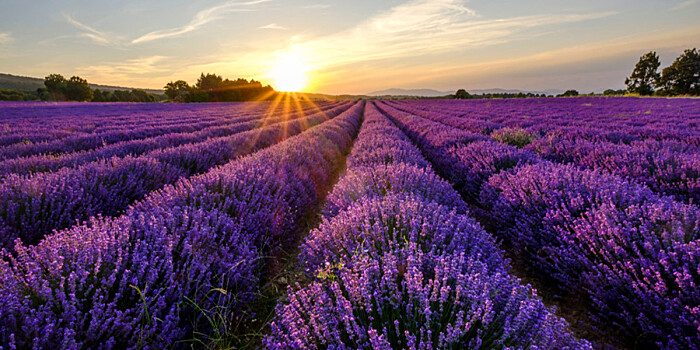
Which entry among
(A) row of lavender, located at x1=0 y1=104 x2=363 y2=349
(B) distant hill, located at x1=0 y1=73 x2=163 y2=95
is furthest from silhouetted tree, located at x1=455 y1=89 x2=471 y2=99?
(B) distant hill, located at x1=0 y1=73 x2=163 y2=95

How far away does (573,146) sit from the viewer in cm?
539

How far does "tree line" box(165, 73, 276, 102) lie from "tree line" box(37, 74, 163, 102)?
555 centimetres

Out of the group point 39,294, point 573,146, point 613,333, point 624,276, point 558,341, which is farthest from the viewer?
point 573,146

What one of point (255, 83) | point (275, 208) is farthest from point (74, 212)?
point (255, 83)

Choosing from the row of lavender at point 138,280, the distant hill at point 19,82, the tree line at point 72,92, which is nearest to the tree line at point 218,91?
the tree line at point 72,92

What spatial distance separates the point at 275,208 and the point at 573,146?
5.33 meters

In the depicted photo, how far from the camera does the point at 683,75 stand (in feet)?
122

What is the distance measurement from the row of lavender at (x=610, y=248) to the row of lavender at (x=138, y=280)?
224cm

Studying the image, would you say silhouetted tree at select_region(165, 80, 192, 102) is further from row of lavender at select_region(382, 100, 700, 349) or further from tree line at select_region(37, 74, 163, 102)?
row of lavender at select_region(382, 100, 700, 349)

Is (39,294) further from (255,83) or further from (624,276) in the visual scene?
(255,83)

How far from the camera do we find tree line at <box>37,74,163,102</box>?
40.2 metres

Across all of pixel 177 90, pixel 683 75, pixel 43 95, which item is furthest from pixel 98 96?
pixel 683 75

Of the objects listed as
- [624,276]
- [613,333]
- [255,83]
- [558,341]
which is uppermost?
[255,83]

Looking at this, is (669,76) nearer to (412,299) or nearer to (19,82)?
(412,299)
